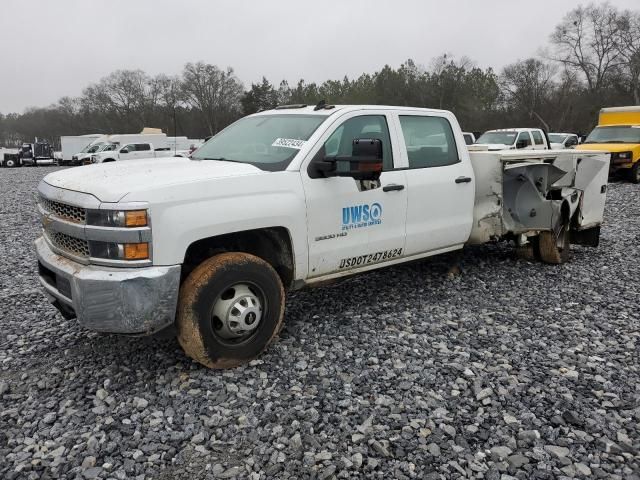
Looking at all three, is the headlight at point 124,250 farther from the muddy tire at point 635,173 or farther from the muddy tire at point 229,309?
the muddy tire at point 635,173

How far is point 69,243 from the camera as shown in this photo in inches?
138

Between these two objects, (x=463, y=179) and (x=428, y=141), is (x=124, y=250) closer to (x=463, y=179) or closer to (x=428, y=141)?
(x=428, y=141)

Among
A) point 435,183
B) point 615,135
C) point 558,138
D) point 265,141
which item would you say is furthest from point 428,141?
point 558,138

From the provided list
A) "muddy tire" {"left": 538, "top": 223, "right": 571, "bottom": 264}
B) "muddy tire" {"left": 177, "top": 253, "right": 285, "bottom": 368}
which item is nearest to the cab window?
"muddy tire" {"left": 177, "top": 253, "right": 285, "bottom": 368}

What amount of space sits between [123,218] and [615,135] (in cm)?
1752

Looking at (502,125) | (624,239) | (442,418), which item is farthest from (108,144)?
(502,125)

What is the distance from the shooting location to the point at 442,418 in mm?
3086

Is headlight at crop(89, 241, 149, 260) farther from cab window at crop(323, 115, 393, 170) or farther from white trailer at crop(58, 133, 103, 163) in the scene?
white trailer at crop(58, 133, 103, 163)

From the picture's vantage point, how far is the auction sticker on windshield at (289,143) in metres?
4.05

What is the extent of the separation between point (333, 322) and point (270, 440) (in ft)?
5.86

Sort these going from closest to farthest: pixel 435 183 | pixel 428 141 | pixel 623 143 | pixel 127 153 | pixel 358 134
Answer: pixel 358 134 → pixel 435 183 → pixel 428 141 → pixel 623 143 → pixel 127 153

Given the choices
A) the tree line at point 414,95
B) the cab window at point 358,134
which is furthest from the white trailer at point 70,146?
the cab window at point 358,134

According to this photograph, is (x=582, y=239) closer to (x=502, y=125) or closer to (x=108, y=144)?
(x=108, y=144)

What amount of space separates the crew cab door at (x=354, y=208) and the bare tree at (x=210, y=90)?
7078 centimetres
